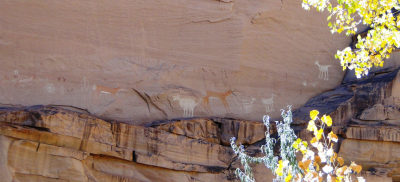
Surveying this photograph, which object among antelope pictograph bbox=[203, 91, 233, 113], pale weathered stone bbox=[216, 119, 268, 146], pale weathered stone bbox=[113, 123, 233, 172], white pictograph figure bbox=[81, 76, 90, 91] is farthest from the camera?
antelope pictograph bbox=[203, 91, 233, 113]

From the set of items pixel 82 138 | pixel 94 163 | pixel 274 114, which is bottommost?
pixel 94 163

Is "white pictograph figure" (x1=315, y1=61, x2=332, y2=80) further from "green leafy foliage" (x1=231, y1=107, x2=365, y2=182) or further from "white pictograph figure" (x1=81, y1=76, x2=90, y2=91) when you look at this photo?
"green leafy foliage" (x1=231, y1=107, x2=365, y2=182)

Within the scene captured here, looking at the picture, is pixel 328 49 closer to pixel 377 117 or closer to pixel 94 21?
pixel 377 117

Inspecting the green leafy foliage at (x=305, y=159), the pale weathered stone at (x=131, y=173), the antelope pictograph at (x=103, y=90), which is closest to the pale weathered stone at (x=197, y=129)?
the pale weathered stone at (x=131, y=173)

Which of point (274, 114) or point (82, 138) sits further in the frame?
point (274, 114)

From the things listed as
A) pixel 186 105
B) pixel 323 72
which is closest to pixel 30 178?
pixel 186 105

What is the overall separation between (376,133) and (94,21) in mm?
8038

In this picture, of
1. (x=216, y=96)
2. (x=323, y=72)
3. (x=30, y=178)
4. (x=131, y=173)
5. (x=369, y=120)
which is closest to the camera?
(x=30, y=178)

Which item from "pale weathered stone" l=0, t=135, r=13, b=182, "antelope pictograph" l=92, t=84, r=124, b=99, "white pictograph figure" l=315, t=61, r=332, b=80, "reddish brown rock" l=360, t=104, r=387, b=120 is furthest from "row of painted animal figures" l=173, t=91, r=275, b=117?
"pale weathered stone" l=0, t=135, r=13, b=182

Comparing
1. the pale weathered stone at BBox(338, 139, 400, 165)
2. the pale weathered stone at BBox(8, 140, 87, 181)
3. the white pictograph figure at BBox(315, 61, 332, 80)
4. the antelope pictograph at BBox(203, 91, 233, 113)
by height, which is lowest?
the pale weathered stone at BBox(8, 140, 87, 181)

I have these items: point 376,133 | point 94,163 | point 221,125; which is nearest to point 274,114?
point 221,125

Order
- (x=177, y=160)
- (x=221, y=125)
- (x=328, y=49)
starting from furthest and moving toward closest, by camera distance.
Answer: (x=328, y=49), (x=221, y=125), (x=177, y=160)

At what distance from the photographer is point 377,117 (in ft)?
35.3

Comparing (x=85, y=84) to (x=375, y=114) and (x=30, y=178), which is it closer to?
(x=30, y=178)
